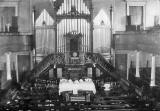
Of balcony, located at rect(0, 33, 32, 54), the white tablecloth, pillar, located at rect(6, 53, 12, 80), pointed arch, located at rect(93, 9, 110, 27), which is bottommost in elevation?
the white tablecloth

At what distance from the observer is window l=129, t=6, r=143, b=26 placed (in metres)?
12.7

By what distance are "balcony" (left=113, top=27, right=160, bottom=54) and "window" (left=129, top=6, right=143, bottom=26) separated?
45cm

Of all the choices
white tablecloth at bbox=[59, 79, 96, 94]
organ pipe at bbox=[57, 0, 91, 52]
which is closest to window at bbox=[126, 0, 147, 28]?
organ pipe at bbox=[57, 0, 91, 52]

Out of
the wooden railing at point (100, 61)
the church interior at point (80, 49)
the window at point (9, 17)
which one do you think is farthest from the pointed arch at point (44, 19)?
the wooden railing at point (100, 61)

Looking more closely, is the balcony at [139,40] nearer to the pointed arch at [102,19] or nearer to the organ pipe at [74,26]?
the pointed arch at [102,19]

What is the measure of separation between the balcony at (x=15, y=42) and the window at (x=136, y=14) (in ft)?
13.7

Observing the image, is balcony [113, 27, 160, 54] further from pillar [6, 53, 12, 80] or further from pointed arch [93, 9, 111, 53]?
pillar [6, 53, 12, 80]

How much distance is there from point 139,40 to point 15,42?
15.8 ft

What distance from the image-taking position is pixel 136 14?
515 inches

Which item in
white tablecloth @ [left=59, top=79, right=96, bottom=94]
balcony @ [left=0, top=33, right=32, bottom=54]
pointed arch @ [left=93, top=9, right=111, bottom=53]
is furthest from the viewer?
pointed arch @ [left=93, top=9, right=111, bottom=53]

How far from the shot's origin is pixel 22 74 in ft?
40.8

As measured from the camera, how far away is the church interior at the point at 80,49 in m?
11.8

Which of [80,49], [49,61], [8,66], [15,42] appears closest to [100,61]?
[80,49]

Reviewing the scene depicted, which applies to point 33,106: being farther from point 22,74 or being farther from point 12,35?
point 12,35
